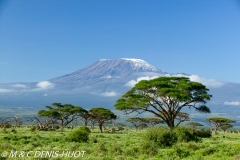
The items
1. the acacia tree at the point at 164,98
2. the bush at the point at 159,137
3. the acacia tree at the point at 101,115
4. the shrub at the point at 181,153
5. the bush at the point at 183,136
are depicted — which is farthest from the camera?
the acacia tree at the point at 101,115

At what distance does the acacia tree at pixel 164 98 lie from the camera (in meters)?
36.7

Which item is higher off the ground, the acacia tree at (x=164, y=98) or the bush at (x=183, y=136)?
the acacia tree at (x=164, y=98)

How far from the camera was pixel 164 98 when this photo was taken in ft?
123

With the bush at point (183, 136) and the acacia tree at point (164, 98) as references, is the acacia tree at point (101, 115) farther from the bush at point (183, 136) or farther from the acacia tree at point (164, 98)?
the bush at point (183, 136)

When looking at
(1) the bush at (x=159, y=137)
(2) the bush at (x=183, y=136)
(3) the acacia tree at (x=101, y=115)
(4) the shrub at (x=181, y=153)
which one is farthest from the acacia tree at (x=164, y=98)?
(3) the acacia tree at (x=101, y=115)

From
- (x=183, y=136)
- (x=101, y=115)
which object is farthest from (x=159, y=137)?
(x=101, y=115)

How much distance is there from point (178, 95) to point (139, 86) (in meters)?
6.13

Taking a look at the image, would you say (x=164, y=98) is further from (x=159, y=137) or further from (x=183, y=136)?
(x=159, y=137)

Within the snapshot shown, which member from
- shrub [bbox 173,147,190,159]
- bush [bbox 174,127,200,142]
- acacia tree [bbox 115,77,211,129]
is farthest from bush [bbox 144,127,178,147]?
acacia tree [bbox 115,77,211,129]

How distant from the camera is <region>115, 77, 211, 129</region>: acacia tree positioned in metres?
36.7

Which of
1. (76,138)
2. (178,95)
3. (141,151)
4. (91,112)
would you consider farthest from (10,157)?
(91,112)

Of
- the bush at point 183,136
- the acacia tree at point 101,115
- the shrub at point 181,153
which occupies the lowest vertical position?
the shrub at point 181,153

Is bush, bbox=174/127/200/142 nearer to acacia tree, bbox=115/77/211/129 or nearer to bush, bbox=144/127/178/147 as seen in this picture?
bush, bbox=144/127/178/147

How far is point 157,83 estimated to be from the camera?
3812 cm
